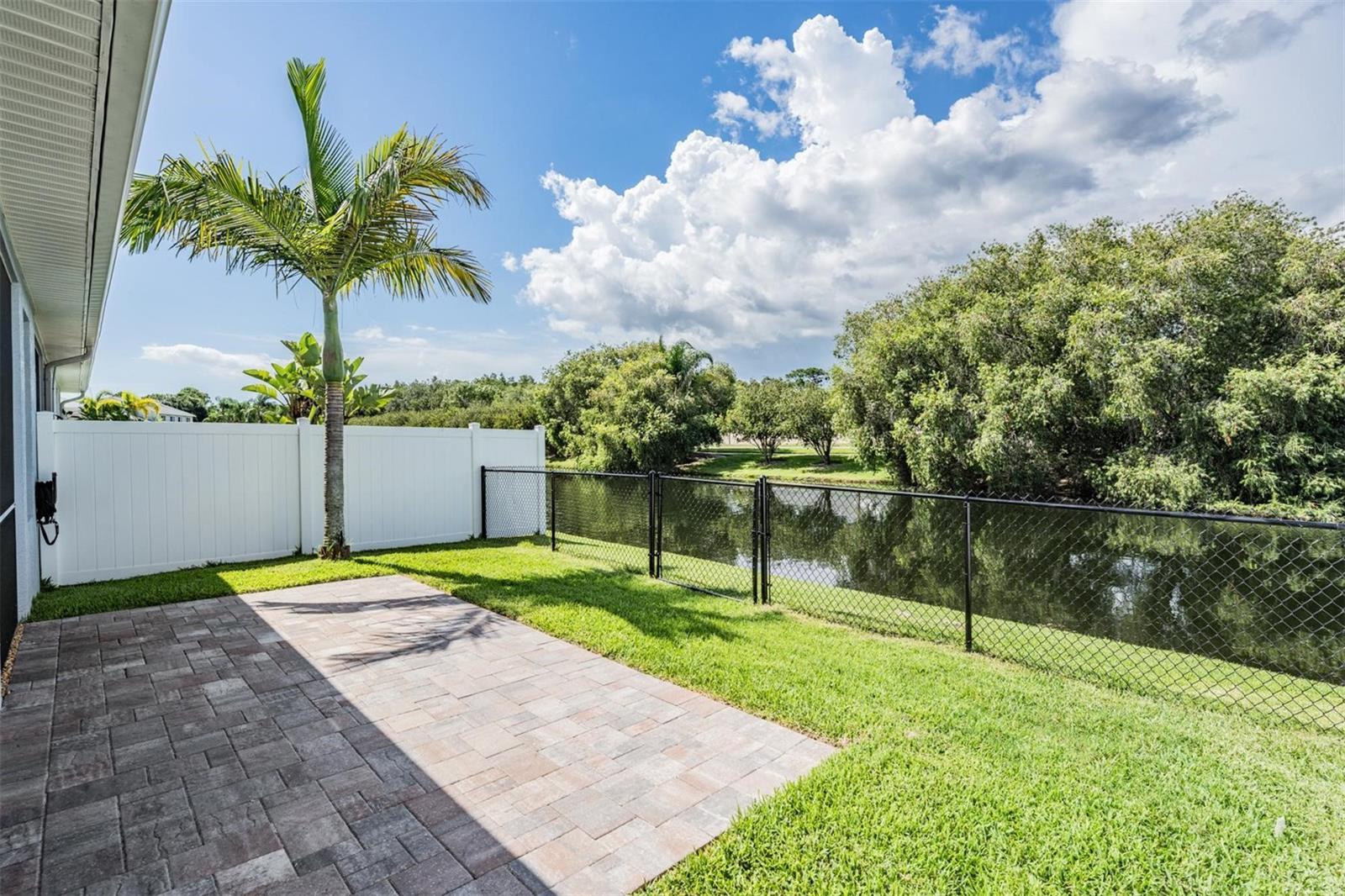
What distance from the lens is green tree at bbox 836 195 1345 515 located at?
11812mm

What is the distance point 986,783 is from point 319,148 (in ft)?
25.0

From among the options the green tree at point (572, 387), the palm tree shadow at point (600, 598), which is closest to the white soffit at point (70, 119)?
the palm tree shadow at point (600, 598)

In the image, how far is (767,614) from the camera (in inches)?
189

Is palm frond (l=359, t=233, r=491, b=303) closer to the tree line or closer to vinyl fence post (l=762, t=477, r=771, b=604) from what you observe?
vinyl fence post (l=762, t=477, r=771, b=604)

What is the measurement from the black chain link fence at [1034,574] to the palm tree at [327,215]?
9.02 feet

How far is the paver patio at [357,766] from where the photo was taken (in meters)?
1.92

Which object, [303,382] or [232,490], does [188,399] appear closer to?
[303,382]

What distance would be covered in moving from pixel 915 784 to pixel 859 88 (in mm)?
10485

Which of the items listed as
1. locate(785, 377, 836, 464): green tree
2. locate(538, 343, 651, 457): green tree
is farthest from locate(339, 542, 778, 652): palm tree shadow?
locate(785, 377, 836, 464): green tree

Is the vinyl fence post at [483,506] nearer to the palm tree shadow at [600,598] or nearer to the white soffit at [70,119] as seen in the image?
the palm tree shadow at [600,598]

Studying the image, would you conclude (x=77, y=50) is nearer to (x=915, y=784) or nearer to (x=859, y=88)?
(x=915, y=784)

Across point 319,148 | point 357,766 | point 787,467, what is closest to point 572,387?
point 787,467

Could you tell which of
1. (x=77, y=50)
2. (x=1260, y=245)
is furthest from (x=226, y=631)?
(x=1260, y=245)

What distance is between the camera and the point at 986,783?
7.68ft
